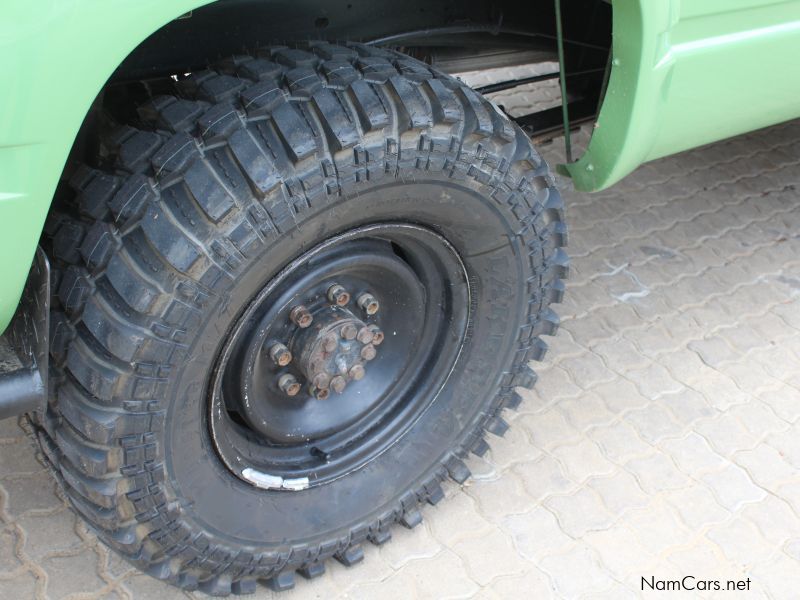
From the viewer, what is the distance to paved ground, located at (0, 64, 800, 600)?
233 cm

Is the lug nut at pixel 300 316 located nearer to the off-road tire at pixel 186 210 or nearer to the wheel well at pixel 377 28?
the off-road tire at pixel 186 210

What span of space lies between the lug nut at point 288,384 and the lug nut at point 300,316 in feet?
0.53

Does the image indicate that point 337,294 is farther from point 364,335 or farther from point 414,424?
point 414,424

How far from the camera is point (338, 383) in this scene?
6.81ft

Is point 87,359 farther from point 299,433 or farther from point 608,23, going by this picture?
point 608,23

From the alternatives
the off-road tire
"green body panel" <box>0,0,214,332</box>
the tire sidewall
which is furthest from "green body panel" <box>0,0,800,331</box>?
the tire sidewall

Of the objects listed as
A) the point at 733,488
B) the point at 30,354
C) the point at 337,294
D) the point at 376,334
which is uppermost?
the point at 30,354

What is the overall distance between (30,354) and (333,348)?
2.34 ft

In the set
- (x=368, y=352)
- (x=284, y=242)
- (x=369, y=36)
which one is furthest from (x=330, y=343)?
(x=369, y=36)

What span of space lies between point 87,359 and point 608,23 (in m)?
1.98

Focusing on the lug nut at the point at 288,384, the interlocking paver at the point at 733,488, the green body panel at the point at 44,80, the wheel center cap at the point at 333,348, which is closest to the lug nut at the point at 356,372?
the wheel center cap at the point at 333,348

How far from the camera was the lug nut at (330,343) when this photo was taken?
6.59 ft

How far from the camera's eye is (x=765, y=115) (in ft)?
7.84

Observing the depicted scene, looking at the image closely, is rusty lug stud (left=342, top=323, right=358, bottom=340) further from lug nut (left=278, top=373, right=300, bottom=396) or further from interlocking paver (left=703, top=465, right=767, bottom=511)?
interlocking paver (left=703, top=465, right=767, bottom=511)
